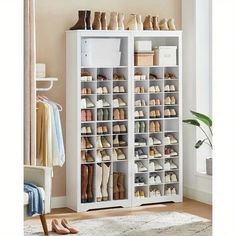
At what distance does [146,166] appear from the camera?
21.9 ft

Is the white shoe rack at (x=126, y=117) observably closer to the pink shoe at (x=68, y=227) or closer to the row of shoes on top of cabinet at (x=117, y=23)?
the row of shoes on top of cabinet at (x=117, y=23)

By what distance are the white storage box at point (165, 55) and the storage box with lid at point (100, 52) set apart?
1.54 ft

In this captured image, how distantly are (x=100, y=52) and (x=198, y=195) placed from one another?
74.8 inches

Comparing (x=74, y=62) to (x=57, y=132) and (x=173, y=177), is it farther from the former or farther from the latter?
(x=173, y=177)

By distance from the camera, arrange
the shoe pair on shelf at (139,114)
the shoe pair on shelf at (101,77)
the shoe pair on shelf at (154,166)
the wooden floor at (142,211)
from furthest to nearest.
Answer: the shoe pair on shelf at (154,166), the shoe pair on shelf at (139,114), the shoe pair on shelf at (101,77), the wooden floor at (142,211)

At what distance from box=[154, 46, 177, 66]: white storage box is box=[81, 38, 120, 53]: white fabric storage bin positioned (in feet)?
1.59

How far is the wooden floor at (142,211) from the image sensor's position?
6090 millimetres

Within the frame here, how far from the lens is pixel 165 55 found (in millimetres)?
6703

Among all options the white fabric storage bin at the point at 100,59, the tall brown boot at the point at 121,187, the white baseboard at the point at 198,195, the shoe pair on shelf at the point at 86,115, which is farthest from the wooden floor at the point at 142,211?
the white fabric storage bin at the point at 100,59

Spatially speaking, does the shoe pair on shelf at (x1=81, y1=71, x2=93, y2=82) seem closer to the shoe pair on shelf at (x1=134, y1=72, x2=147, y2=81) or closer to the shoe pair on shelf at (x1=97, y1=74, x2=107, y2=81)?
the shoe pair on shelf at (x1=97, y1=74, x2=107, y2=81)

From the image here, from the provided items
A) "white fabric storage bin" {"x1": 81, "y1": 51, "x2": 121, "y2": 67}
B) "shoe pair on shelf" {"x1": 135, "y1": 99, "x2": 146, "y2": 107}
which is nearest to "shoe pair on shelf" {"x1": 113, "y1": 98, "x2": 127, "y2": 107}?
"shoe pair on shelf" {"x1": 135, "y1": 99, "x2": 146, "y2": 107}

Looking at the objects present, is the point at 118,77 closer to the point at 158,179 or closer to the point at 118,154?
the point at 118,154
